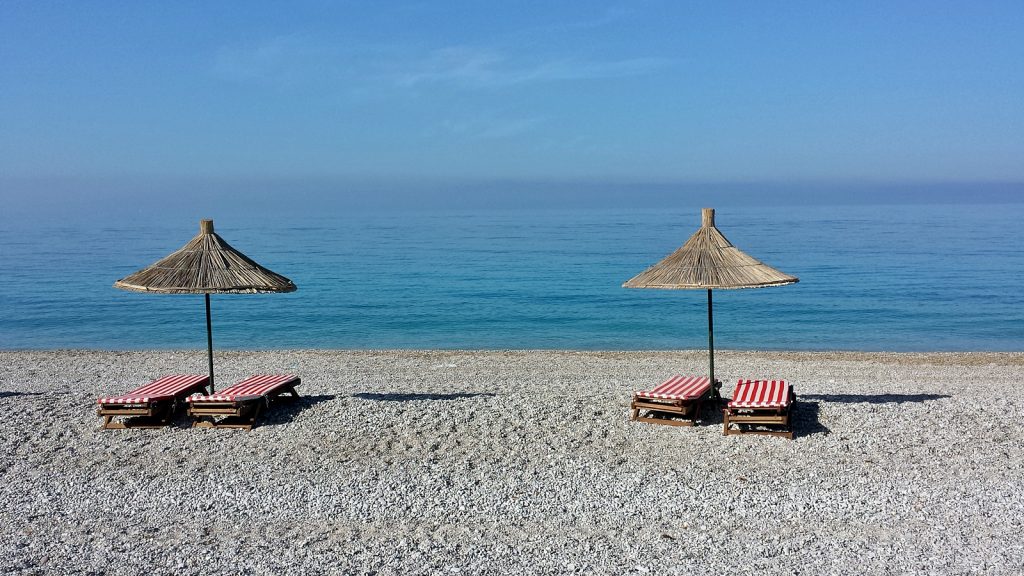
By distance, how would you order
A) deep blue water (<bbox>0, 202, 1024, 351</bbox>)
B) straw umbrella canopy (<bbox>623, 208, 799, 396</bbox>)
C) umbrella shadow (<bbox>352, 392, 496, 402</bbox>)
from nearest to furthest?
straw umbrella canopy (<bbox>623, 208, 799, 396</bbox>) → umbrella shadow (<bbox>352, 392, 496, 402</bbox>) → deep blue water (<bbox>0, 202, 1024, 351</bbox>)

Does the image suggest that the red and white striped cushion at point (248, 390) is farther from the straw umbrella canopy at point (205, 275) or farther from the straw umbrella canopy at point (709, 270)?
the straw umbrella canopy at point (709, 270)

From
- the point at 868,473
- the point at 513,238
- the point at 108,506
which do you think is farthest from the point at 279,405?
the point at 513,238

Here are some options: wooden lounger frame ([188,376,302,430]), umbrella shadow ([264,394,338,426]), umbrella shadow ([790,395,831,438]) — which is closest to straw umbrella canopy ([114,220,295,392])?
wooden lounger frame ([188,376,302,430])

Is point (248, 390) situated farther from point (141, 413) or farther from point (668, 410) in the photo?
point (668, 410)

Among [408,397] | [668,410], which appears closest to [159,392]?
[408,397]

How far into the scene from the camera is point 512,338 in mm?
22234

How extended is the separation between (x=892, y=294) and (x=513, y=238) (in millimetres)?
35965

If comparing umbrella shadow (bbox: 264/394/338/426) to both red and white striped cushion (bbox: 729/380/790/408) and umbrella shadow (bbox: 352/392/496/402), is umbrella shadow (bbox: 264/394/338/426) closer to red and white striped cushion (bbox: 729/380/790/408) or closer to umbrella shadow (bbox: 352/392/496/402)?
umbrella shadow (bbox: 352/392/496/402)

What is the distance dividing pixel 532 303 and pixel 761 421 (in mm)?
19829

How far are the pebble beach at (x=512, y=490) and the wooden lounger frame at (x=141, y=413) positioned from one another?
8.3 inches

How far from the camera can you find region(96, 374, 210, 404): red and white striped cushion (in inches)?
371

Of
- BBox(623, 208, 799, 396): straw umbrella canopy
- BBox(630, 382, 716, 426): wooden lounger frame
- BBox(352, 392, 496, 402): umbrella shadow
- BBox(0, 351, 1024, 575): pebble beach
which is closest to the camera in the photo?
BBox(0, 351, 1024, 575): pebble beach

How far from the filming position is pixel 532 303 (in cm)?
2844

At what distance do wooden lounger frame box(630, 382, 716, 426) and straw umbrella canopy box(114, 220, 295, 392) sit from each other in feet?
15.2
